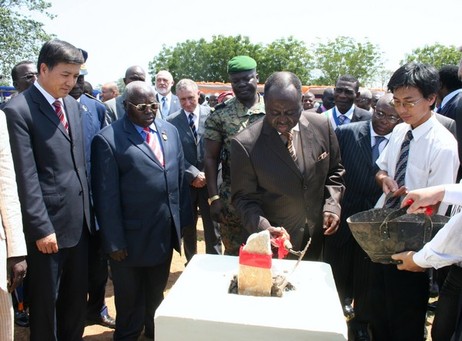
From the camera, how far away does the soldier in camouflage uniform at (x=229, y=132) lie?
3.65 metres

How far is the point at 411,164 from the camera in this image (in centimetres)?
270

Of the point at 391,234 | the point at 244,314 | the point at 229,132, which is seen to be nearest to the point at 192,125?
the point at 229,132

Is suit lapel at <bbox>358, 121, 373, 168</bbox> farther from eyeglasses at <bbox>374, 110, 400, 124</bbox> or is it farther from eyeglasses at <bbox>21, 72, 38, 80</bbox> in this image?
eyeglasses at <bbox>21, 72, 38, 80</bbox>

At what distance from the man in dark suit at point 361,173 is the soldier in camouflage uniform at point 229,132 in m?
0.79

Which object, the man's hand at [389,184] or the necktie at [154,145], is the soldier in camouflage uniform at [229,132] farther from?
the man's hand at [389,184]

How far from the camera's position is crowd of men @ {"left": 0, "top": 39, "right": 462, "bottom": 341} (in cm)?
252

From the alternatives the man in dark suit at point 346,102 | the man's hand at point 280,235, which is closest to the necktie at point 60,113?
the man's hand at point 280,235

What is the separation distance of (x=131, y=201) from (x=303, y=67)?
3685 centimetres

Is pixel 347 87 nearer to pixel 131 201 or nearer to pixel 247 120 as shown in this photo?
pixel 247 120

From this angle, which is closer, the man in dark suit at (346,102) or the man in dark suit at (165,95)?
the man in dark suit at (346,102)

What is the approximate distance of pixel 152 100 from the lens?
3139 mm

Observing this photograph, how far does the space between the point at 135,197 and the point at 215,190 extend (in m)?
0.83

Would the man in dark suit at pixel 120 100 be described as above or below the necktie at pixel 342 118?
above

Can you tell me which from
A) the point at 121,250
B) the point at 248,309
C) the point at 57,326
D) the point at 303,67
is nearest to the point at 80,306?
the point at 57,326
